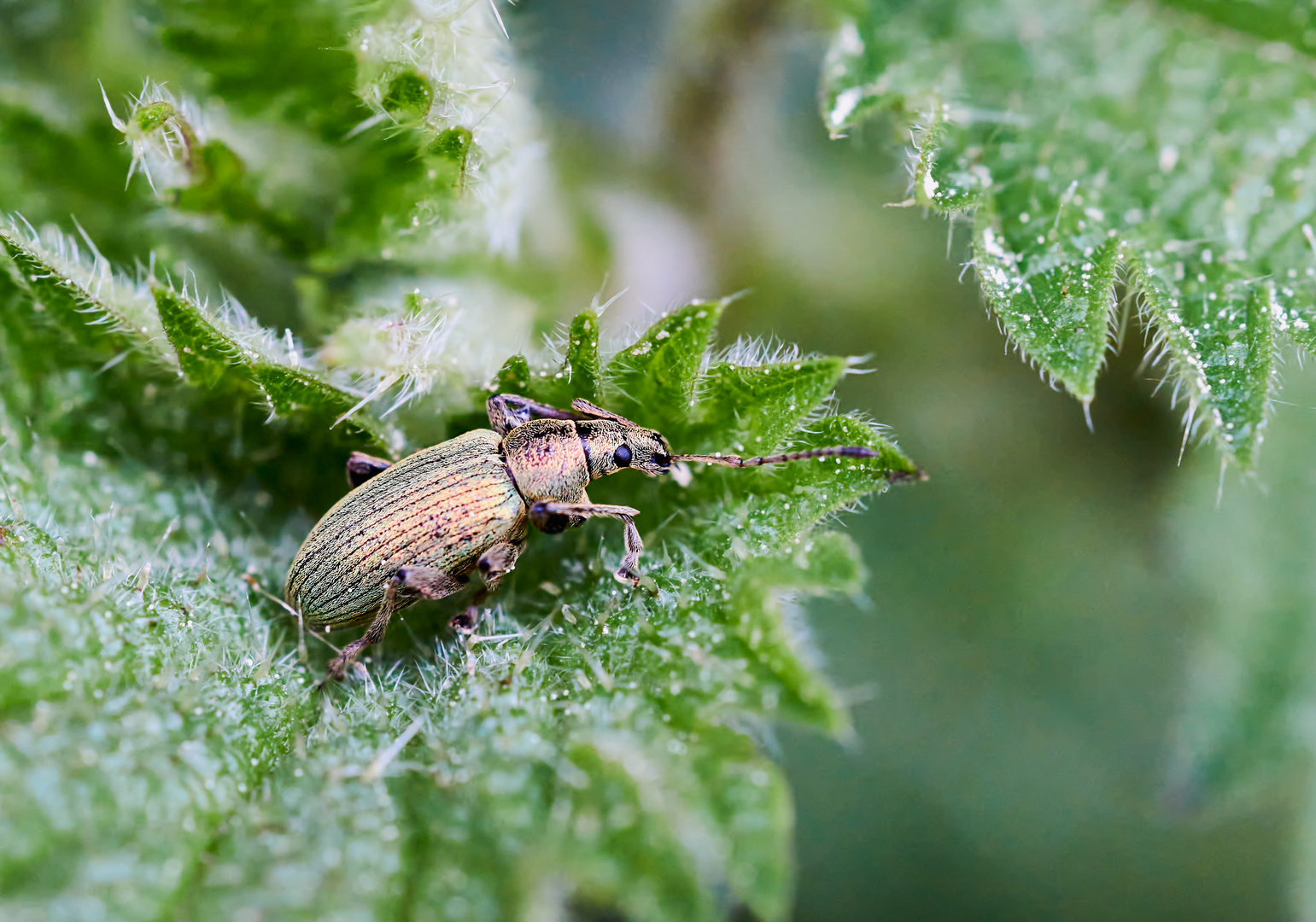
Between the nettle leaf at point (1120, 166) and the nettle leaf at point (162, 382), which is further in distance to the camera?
the nettle leaf at point (1120, 166)

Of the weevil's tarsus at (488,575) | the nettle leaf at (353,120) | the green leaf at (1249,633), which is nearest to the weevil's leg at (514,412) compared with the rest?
the weevil's tarsus at (488,575)

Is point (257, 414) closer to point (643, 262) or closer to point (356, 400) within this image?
point (356, 400)

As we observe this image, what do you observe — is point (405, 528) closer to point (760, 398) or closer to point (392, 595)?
point (392, 595)

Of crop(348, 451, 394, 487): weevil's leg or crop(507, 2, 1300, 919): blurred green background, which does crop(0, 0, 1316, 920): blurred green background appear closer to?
crop(507, 2, 1300, 919): blurred green background

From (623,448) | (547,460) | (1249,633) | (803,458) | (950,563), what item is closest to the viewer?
(803,458)

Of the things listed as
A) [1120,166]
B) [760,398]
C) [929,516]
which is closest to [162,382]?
[760,398]

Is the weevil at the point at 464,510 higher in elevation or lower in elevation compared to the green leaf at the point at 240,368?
lower

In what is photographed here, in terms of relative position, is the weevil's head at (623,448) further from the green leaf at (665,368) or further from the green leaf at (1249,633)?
the green leaf at (1249,633)
